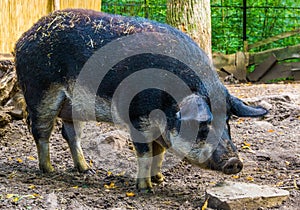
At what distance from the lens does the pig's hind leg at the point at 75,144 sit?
→ 17.0 ft

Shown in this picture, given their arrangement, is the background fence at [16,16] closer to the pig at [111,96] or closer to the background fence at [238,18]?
the pig at [111,96]

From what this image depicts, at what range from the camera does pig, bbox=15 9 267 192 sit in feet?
13.9

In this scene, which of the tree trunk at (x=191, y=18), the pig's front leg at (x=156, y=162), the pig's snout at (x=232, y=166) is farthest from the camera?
the tree trunk at (x=191, y=18)

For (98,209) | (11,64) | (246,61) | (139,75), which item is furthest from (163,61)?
(246,61)

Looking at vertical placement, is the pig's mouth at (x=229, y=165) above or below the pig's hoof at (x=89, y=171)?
above

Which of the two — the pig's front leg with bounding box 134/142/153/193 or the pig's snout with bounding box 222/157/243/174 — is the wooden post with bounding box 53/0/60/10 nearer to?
the pig's front leg with bounding box 134/142/153/193

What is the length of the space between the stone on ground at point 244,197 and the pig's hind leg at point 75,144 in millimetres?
1536

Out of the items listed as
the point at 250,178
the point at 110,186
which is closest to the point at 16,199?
the point at 110,186

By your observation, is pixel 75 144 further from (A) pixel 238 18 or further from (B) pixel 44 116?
(A) pixel 238 18

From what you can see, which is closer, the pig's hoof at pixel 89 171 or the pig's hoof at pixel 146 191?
the pig's hoof at pixel 146 191

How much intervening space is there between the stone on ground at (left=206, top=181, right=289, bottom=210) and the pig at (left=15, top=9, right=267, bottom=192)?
0.17 metres

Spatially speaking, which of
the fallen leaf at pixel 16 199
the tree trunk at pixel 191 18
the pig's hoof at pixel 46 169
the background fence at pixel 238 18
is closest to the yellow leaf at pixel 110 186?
the pig's hoof at pixel 46 169

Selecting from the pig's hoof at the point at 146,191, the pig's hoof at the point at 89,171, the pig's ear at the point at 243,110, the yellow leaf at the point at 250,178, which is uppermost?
the pig's ear at the point at 243,110

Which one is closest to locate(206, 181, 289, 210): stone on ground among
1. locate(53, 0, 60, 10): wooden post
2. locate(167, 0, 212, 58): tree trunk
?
locate(167, 0, 212, 58): tree trunk
